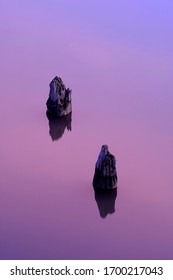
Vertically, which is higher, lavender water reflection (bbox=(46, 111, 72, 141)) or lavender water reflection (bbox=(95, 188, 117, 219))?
lavender water reflection (bbox=(46, 111, 72, 141))

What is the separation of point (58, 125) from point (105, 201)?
666 cm

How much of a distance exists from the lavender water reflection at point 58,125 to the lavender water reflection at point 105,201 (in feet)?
16.7

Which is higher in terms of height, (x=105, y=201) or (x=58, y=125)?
(x=58, y=125)

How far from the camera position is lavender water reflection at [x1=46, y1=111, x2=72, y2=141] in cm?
3434

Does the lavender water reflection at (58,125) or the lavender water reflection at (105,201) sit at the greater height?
the lavender water reflection at (58,125)

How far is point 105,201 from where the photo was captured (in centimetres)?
2950

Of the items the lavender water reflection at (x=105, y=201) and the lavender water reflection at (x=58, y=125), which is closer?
the lavender water reflection at (x=105, y=201)

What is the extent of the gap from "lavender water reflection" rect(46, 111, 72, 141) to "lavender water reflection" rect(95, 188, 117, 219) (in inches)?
201

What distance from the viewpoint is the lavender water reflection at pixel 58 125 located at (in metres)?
34.3

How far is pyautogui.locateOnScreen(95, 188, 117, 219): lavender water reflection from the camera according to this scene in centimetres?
2911

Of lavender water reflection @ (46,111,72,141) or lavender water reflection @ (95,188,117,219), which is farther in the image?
lavender water reflection @ (46,111,72,141)

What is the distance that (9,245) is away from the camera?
2641 cm

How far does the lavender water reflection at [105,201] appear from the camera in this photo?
95.5ft
